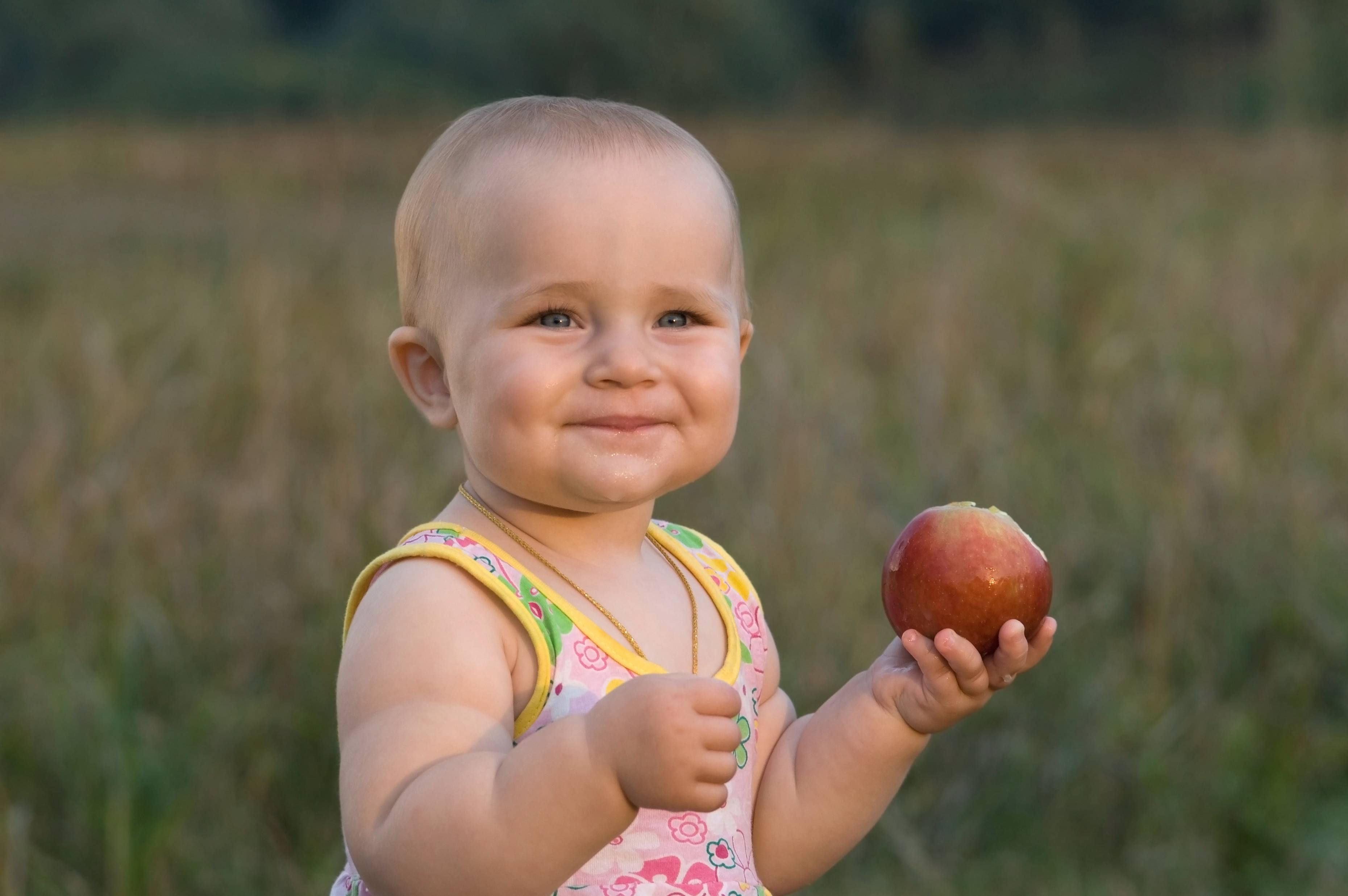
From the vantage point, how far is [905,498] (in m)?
3.10

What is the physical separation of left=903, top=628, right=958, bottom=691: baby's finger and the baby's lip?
283 mm

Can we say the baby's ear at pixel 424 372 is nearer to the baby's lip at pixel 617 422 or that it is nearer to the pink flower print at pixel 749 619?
the baby's lip at pixel 617 422

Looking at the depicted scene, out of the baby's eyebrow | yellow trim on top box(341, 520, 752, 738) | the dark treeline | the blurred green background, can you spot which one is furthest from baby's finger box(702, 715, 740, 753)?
the dark treeline

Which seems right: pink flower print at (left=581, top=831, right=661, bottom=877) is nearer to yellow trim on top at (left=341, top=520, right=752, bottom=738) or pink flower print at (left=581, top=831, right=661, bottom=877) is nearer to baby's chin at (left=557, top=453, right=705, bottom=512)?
yellow trim on top at (left=341, top=520, right=752, bottom=738)

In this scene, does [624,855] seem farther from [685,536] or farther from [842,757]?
[685,536]

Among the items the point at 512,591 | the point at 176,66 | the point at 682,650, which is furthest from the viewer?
the point at 176,66

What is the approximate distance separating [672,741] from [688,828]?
0.83 feet

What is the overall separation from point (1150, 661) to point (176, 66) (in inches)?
933

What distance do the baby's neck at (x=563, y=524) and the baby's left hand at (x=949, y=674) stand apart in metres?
0.25

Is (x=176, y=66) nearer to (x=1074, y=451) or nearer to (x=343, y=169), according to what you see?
(x=343, y=169)

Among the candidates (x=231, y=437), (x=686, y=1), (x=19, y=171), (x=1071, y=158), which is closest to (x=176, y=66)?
(x=686, y=1)

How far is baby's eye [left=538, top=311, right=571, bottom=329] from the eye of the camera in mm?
1153

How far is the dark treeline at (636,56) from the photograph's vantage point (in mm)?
19219

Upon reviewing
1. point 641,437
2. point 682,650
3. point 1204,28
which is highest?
point 641,437
